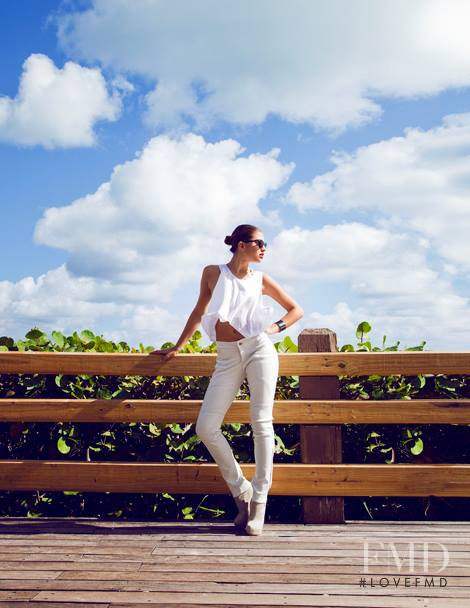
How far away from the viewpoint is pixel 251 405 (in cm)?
466

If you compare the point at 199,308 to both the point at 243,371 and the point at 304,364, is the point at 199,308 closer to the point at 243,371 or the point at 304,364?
the point at 243,371

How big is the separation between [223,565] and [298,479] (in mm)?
1223

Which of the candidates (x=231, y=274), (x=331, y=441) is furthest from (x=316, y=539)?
(x=231, y=274)

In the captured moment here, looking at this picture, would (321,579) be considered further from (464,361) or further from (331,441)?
(464,361)

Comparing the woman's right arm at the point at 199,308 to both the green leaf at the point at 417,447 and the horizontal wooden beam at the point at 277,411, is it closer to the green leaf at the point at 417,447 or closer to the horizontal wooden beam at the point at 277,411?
the horizontal wooden beam at the point at 277,411

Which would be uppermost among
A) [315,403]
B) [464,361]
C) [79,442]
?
[464,361]

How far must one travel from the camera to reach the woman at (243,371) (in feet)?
15.0

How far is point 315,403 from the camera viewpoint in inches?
195

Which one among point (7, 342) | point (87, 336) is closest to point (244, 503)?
point (87, 336)

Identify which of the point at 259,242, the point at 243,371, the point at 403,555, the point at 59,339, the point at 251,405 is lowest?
the point at 403,555

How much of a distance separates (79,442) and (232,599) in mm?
2487

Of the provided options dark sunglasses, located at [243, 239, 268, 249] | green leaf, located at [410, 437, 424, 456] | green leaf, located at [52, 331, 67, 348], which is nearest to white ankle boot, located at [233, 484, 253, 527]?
green leaf, located at [410, 437, 424, 456]

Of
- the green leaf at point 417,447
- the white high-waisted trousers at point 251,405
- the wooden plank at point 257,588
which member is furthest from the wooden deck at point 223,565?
the green leaf at point 417,447

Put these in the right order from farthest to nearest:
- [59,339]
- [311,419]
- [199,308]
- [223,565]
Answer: [59,339]
[311,419]
[199,308]
[223,565]
